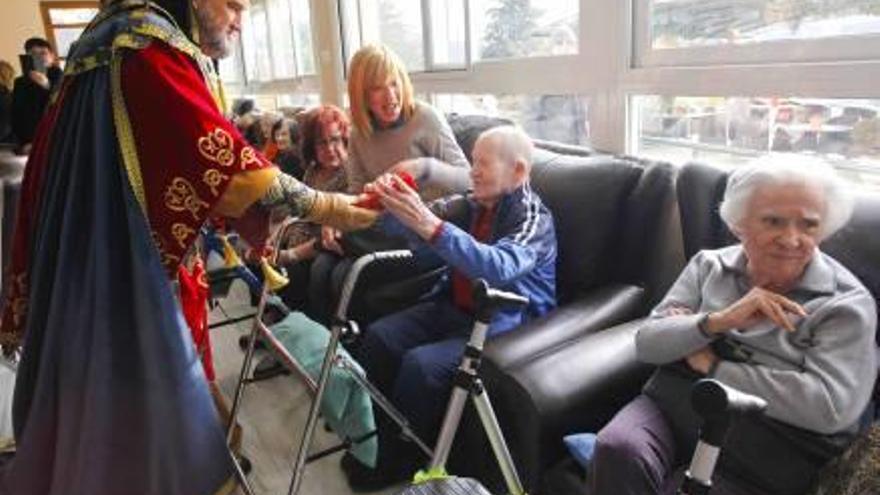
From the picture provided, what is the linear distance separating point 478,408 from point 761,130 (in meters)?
1.29

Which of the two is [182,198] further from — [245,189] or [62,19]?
[62,19]

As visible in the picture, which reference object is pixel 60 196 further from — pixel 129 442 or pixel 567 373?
pixel 567 373

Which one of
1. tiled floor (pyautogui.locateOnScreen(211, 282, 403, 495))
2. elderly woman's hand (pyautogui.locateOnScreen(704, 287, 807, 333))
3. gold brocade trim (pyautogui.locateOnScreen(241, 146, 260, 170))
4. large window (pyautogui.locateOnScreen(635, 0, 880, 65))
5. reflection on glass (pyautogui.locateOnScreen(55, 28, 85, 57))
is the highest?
reflection on glass (pyautogui.locateOnScreen(55, 28, 85, 57))

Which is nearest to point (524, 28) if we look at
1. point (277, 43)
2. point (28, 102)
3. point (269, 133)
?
point (269, 133)

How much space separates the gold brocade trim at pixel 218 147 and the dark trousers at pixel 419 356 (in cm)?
82

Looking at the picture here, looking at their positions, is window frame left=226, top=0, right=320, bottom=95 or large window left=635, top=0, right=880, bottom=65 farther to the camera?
window frame left=226, top=0, right=320, bottom=95

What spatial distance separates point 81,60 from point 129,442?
29.3 inches

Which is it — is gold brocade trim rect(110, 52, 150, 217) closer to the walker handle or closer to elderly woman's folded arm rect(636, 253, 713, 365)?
the walker handle

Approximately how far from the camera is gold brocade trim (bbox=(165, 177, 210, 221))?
3.86ft

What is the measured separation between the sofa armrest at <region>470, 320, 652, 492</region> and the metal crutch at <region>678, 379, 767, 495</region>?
478 millimetres

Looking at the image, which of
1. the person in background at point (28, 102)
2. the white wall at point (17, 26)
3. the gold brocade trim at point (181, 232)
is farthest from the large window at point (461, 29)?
the white wall at point (17, 26)

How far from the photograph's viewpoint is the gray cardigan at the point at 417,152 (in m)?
2.07

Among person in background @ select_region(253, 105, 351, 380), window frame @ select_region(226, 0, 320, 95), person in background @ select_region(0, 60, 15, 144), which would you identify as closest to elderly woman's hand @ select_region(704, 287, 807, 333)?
person in background @ select_region(253, 105, 351, 380)

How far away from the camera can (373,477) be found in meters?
1.93
